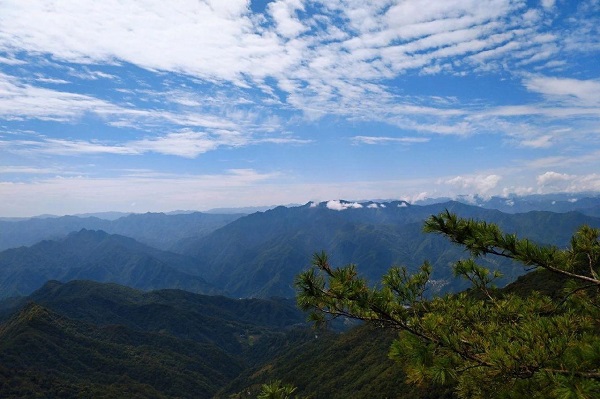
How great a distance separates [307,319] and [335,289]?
4.99 ft

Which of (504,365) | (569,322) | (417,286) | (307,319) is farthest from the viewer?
(417,286)

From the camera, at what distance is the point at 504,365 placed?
23.2ft

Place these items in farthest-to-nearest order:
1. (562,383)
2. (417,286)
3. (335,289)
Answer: (417,286) → (335,289) → (562,383)

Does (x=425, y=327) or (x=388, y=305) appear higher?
(x=388, y=305)

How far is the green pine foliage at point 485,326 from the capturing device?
6.56 m

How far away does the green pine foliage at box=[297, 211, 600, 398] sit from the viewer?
6.56 meters

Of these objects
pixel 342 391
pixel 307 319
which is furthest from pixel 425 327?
pixel 342 391

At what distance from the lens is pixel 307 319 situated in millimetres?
Answer: 9391

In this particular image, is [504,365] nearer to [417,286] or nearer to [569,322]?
[569,322]

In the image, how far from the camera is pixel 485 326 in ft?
33.8

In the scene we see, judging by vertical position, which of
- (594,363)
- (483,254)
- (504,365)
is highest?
(483,254)

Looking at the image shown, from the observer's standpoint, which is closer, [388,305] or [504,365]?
[504,365]

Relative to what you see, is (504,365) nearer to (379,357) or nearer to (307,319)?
(307,319)

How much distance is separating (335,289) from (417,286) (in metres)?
3.27
